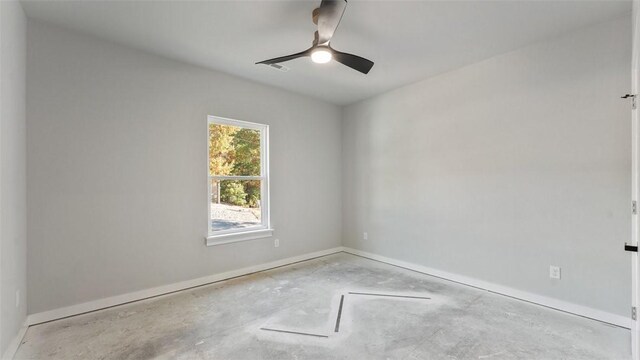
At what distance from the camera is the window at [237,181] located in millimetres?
3712

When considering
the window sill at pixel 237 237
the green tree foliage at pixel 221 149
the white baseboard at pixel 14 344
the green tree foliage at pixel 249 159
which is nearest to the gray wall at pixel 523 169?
the window sill at pixel 237 237

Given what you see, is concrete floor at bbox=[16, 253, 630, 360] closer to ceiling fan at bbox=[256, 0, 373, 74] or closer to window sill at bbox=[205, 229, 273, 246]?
window sill at bbox=[205, 229, 273, 246]

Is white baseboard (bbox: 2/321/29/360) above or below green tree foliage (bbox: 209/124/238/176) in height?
below

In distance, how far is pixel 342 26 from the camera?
8.63ft

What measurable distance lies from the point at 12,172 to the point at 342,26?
9.32 ft

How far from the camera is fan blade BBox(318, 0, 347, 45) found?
2.04m

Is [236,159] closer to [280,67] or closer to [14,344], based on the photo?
[280,67]

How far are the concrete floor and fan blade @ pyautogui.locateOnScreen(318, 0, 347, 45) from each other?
7.71 feet

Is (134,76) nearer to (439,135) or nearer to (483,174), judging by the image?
(439,135)

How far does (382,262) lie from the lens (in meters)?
4.44

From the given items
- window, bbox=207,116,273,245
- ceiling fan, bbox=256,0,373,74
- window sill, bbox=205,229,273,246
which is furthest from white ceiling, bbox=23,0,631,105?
window sill, bbox=205,229,273,246

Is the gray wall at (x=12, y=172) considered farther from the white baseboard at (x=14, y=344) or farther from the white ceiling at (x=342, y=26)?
the white ceiling at (x=342, y=26)

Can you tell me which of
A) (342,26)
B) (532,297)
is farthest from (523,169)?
(342,26)

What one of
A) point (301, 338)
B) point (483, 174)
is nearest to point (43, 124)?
point (301, 338)
